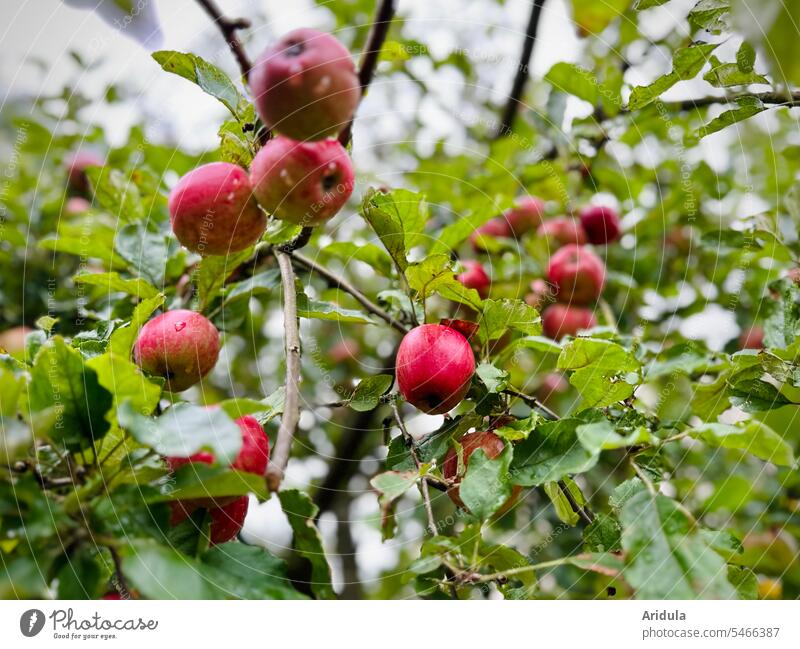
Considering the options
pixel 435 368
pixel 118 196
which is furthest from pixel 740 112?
pixel 118 196

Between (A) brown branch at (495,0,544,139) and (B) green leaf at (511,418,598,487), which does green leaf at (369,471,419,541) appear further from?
(A) brown branch at (495,0,544,139)

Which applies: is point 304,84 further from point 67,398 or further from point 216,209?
point 67,398

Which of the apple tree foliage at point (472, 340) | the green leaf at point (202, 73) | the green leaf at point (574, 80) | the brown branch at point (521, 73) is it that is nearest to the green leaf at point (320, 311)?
the apple tree foliage at point (472, 340)

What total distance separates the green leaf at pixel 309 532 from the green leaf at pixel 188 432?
0.39ft

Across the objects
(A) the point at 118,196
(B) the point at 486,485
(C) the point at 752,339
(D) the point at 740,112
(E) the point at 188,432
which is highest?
(D) the point at 740,112

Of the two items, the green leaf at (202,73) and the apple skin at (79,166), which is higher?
the green leaf at (202,73)

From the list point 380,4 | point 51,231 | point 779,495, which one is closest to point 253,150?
point 380,4

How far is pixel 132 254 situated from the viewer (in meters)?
1.02

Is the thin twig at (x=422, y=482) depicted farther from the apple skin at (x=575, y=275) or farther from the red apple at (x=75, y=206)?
the red apple at (x=75, y=206)

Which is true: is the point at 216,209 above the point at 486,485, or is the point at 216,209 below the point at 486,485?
above

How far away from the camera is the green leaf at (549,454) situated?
0.63 metres

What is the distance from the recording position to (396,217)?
32.1 inches

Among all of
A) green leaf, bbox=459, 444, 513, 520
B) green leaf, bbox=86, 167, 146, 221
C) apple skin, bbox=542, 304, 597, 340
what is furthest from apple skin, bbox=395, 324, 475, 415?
apple skin, bbox=542, 304, 597, 340

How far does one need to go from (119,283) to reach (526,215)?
0.94 m
